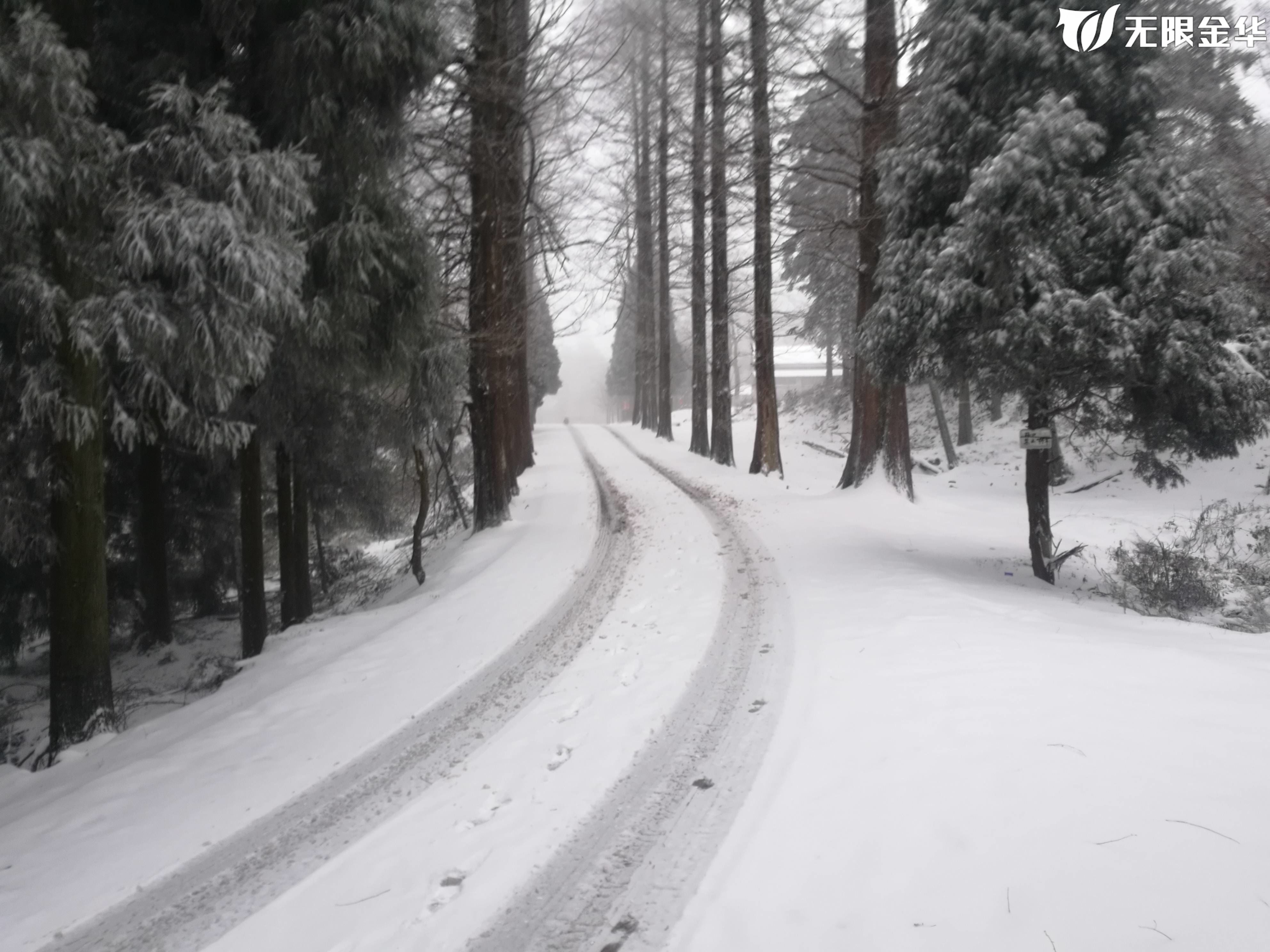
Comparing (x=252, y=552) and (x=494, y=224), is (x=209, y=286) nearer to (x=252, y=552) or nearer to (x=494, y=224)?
(x=252, y=552)

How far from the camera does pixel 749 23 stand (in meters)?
15.5

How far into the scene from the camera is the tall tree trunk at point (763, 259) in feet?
48.2

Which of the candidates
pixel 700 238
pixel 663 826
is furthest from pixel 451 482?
pixel 700 238

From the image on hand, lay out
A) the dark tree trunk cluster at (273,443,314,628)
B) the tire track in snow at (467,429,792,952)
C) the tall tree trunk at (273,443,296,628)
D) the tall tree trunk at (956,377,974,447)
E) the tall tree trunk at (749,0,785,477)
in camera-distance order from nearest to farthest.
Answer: the tire track in snow at (467,429,792,952)
the tall tree trunk at (273,443,296,628)
the dark tree trunk cluster at (273,443,314,628)
the tall tree trunk at (749,0,785,477)
the tall tree trunk at (956,377,974,447)

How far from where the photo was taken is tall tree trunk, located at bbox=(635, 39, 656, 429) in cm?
2038

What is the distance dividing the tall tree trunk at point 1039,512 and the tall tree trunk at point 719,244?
863 cm

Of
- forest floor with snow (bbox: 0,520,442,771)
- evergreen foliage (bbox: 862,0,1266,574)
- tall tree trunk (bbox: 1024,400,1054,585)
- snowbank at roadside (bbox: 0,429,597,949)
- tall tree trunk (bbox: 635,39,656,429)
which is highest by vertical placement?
tall tree trunk (bbox: 635,39,656,429)

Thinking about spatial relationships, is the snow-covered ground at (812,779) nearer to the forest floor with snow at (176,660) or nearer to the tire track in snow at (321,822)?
the tire track in snow at (321,822)

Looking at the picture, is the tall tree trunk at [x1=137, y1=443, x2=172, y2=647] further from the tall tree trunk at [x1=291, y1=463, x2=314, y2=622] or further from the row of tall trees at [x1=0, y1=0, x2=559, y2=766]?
the tall tree trunk at [x1=291, y1=463, x2=314, y2=622]

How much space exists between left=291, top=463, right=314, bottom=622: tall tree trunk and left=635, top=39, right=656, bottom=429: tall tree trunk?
921 centimetres

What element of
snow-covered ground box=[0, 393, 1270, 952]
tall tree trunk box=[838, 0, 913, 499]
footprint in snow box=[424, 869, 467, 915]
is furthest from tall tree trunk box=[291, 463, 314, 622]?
tall tree trunk box=[838, 0, 913, 499]

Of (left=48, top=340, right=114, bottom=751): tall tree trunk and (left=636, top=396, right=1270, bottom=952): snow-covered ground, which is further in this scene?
(left=48, top=340, right=114, bottom=751): tall tree trunk

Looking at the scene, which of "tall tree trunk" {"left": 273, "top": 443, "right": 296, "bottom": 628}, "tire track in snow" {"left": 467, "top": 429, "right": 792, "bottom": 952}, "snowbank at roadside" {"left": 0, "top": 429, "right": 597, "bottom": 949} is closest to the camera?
"tire track in snow" {"left": 467, "top": 429, "right": 792, "bottom": 952}

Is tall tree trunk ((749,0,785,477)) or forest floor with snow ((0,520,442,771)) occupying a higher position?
tall tree trunk ((749,0,785,477))
